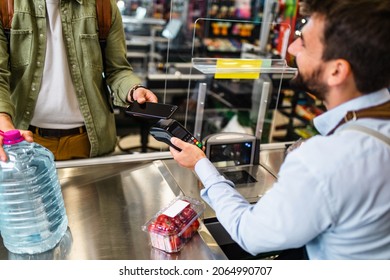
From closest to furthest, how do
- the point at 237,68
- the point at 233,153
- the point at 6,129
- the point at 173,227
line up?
the point at 173,227
the point at 6,129
the point at 233,153
the point at 237,68

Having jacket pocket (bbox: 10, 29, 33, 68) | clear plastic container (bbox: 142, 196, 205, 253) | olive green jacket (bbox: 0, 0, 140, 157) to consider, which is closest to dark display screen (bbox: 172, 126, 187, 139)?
clear plastic container (bbox: 142, 196, 205, 253)

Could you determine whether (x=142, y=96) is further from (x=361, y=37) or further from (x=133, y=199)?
(x=361, y=37)

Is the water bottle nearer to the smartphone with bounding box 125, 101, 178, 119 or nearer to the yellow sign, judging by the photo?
the smartphone with bounding box 125, 101, 178, 119

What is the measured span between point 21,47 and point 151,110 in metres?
0.60

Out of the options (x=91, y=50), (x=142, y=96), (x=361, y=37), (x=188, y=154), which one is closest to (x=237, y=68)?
(x=142, y=96)

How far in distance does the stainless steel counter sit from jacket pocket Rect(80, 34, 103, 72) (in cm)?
42

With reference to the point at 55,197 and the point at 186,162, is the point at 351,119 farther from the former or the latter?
the point at 55,197

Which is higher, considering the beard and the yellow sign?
the beard

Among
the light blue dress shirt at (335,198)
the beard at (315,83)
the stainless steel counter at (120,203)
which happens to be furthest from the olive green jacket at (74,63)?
the light blue dress shirt at (335,198)

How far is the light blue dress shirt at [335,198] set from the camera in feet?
2.41

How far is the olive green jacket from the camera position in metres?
1.37

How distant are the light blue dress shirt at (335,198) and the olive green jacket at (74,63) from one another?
93 cm

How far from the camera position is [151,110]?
130 cm
